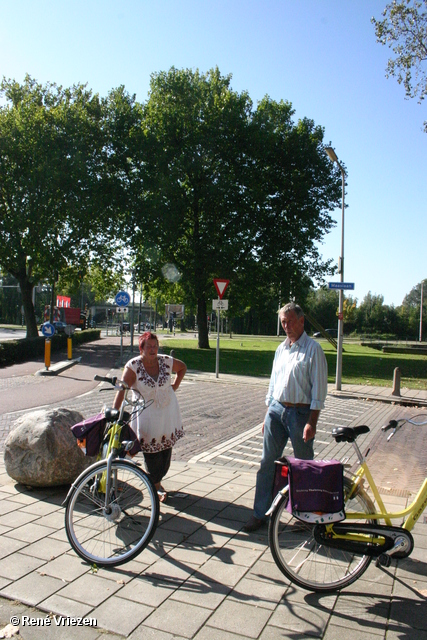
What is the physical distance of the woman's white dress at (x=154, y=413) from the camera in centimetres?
474

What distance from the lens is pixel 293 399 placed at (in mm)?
4227

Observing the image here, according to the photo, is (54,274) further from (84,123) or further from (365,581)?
(365,581)

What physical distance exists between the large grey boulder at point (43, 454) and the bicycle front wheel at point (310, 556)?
8.07 ft

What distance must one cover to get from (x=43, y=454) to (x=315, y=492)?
2.80m

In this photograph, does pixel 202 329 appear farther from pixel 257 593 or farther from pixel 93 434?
pixel 257 593

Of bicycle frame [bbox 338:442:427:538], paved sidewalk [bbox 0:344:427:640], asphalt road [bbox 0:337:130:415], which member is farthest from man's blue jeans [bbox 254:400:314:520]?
asphalt road [bbox 0:337:130:415]

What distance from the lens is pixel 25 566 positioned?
3.60 meters

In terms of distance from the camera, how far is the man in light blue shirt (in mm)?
4137

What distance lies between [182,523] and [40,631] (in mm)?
1711

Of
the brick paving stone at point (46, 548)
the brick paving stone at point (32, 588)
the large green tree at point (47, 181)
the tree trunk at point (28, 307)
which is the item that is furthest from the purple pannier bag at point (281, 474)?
the tree trunk at point (28, 307)

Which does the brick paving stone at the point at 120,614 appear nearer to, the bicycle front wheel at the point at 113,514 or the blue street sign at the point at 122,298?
the bicycle front wheel at the point at 113,514

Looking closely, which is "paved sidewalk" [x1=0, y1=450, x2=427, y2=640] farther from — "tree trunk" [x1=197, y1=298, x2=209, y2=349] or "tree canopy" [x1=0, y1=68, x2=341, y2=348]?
"tree trunk" [x1=197, y1=298, x2=209, y2=349]

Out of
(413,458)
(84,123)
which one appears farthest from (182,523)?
(84,123)

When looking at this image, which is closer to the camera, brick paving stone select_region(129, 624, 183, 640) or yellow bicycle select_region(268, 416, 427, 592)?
brick paving stone select_region(129, 624, 183, 640)
